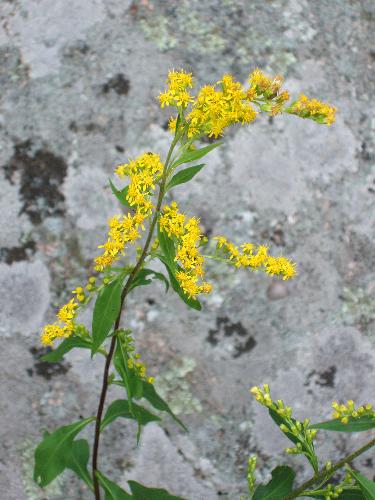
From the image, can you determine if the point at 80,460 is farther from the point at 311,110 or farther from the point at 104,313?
the point at 311,110

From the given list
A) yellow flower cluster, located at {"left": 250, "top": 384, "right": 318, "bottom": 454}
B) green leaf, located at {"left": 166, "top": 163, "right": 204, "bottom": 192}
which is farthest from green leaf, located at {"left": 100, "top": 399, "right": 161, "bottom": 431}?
green leaf, located at {"left": 166, "top": 163, "right": 204, "bottom": 192}

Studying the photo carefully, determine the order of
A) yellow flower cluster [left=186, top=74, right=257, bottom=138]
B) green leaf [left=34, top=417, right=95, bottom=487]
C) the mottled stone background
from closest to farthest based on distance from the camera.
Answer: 1. yellow flower cluster [left=186, top=74, right=257, bottom=138]
2. green leaf [left=34, top=417, right=95, bottom=487]
3. the mottled stone background

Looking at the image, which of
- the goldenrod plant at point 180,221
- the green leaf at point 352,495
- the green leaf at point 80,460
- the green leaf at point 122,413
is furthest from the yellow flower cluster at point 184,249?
the green leaf at point 80,460

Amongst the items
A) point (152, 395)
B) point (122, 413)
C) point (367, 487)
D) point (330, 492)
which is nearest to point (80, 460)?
point (122, 413)

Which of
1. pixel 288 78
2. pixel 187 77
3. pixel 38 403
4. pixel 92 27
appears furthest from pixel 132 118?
pixel 38 403

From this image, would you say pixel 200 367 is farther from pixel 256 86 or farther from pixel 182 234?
pixel 256 86

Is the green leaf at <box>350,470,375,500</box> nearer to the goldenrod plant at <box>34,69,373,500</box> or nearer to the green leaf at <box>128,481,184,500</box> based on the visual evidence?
the goldenrod plant at <box>34,69,373,500</box>
